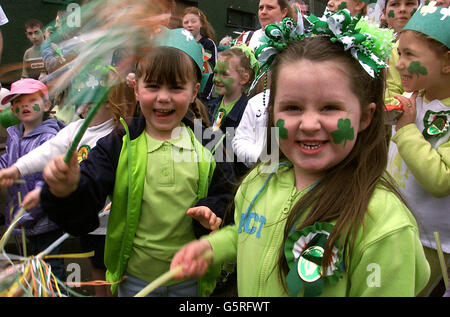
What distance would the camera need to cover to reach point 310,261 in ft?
4.11

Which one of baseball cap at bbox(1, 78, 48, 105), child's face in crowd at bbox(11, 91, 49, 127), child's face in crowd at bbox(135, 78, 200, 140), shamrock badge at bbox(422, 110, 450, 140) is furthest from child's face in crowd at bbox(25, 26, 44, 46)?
shamrock badge at bbox(422, 110, 450, 140)

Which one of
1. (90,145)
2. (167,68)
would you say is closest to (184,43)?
(167,68)

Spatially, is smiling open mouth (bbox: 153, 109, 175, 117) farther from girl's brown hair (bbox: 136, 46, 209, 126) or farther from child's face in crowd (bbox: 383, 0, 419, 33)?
child's face in crowd (bbox: 383, 0, 419, 33)

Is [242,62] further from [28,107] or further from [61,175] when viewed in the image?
[61,175]

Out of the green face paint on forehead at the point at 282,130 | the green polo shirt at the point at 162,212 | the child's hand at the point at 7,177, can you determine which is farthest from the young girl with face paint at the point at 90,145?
the green face paint on forehead at the point at 282,130

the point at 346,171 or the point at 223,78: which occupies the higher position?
the point at 346,171

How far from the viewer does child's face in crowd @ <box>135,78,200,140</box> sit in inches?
75.5

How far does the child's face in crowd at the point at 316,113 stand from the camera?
4.22 feet

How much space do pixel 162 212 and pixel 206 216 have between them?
263 millimetres

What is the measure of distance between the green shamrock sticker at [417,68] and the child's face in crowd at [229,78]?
1.92 metres

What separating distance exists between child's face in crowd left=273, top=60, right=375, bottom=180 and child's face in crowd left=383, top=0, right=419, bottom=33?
230 cm

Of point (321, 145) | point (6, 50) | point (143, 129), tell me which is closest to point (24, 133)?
point (143, 129)

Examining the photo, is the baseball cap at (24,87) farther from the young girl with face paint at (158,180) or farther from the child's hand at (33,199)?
the child's hand at (33,199)

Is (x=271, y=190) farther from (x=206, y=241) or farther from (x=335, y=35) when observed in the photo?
(x=335, y=35)
